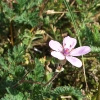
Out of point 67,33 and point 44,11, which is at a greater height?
point 44,11

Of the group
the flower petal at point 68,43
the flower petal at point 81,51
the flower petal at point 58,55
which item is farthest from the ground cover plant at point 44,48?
the flower petal at point 58,55

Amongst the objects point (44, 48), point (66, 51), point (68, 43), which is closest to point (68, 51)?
point (66, 51)

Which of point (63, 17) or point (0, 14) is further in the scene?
point (63, 17)

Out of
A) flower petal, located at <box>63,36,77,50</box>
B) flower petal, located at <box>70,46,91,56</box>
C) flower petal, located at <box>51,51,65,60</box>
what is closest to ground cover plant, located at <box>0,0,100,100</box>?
flower petal, located at <box>63,36,77,50</box>

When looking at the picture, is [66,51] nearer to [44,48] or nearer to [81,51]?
[81,51]

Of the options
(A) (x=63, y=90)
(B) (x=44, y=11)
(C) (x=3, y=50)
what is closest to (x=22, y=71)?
(A) (x=63, y=90)

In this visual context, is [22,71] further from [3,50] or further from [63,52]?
[3,50]

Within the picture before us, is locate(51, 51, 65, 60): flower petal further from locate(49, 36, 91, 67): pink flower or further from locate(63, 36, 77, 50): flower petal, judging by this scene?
locate(63, 36, 77, 50): flower petal

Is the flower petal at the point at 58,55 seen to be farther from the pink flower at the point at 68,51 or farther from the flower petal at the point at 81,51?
the flower petal at the point at 81,51
